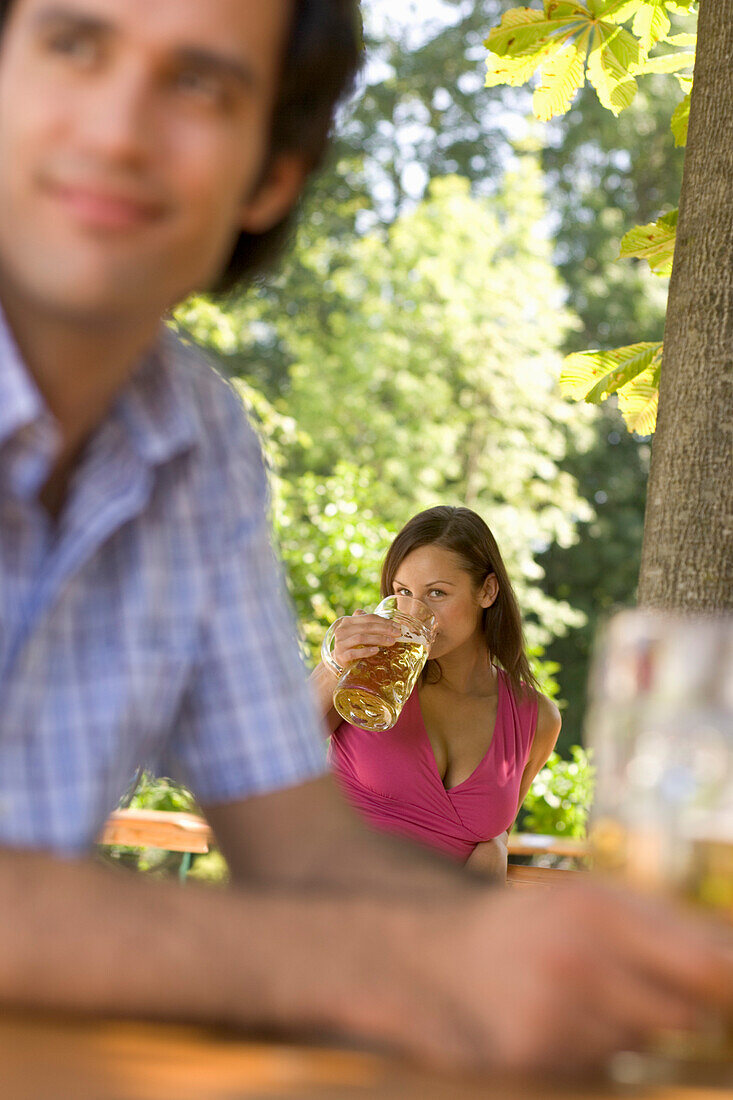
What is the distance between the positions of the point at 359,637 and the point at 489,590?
1150mm

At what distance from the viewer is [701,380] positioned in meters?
2.09

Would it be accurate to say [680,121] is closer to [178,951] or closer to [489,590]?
[489,590]

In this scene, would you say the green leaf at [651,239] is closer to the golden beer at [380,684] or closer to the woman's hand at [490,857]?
the golden beer at [380,684]

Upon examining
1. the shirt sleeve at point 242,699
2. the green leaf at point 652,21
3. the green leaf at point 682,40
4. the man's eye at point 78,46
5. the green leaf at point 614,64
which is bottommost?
the shirt sleeve at point 242,699

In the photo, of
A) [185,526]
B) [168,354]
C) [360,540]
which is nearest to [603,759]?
[185,526]

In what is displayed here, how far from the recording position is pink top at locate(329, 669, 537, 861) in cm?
326

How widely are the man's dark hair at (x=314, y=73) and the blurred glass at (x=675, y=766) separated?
555 millimetres

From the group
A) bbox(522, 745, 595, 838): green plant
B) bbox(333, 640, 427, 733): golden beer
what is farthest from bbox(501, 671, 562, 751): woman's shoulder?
bbox(522, 745, 595, 838): green plant

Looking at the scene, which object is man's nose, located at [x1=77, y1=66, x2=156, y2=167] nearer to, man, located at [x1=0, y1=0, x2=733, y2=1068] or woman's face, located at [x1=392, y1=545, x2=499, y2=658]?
man, located at [x1=0, y1=0, x2=733, y2=1068]

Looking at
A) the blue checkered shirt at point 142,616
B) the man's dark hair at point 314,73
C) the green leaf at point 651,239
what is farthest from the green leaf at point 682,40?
the blue checkered shirt at point 142,616

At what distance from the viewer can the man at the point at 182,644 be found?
0.51 metres

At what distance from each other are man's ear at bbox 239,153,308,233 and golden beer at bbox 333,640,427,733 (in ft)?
5.44

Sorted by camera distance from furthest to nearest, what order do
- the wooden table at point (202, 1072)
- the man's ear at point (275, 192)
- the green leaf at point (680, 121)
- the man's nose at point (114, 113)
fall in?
the green leaf at point (680, 121) → the man's ear at point (275, 192) → the man's nose at point (114, 113) → the wooden table at point (202, 1072)

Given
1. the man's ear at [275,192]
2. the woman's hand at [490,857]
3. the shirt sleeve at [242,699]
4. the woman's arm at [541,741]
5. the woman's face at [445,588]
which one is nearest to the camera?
the shirt sleeve at [242,699]
